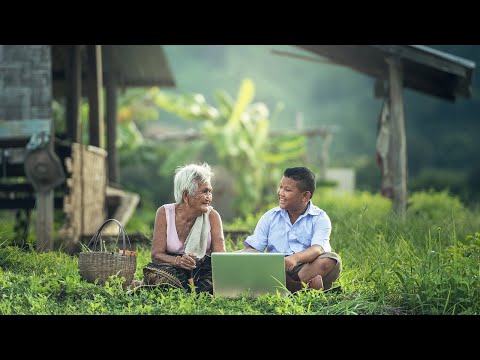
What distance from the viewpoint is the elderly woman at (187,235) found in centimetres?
590

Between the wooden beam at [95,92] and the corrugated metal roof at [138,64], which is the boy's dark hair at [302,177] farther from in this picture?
the corrugated metal roof at [138,64]

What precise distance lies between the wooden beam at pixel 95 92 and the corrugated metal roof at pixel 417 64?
159 inches

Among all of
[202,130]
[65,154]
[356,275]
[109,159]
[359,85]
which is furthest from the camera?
[359,85]

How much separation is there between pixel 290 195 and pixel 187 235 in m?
0.95

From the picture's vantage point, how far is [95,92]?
12648mm

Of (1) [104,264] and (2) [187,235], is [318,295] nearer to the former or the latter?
(2) [187,235]

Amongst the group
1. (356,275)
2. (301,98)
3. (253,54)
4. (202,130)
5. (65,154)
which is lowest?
(356,275)

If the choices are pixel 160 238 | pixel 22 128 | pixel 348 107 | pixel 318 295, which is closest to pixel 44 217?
pixel 22 128

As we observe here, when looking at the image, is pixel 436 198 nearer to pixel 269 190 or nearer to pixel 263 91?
pixel 269 190

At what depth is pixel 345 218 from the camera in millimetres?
9664

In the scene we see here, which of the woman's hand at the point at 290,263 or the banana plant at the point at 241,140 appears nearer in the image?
the woman's hand at the point at 290,263

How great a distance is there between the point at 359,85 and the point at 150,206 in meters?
17.3

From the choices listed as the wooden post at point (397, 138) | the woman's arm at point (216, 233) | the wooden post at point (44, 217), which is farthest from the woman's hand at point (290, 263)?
the wooden post at point (397, 138)
